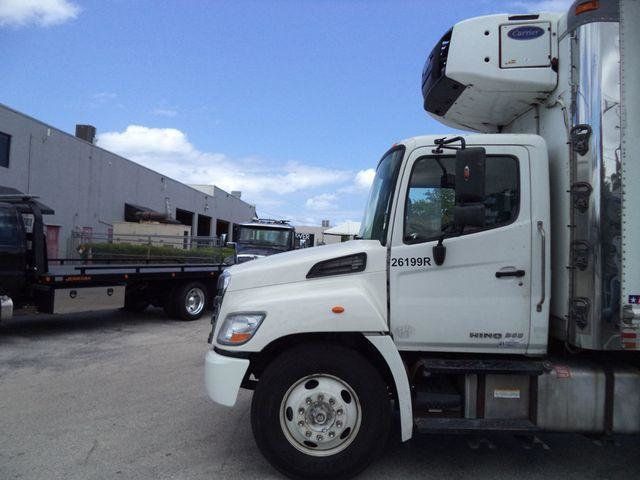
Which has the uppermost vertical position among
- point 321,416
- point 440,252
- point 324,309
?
point 440,252

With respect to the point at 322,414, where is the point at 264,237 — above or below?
above

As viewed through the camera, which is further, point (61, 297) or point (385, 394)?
point (61, 297)

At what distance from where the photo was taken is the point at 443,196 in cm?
376

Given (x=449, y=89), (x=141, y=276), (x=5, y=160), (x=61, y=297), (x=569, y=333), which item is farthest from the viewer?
(x=5, y=160)

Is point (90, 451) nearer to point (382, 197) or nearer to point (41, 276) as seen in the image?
point (382, 197)

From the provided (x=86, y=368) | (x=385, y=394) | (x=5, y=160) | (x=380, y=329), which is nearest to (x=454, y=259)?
(x=380, y=329)

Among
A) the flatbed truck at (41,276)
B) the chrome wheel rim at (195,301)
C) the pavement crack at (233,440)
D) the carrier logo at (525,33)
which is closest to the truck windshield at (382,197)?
the carrier logo at (525,33)

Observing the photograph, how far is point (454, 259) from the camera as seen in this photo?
367 cm

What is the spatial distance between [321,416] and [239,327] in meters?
0.86

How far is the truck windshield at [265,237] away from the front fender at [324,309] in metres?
12.5

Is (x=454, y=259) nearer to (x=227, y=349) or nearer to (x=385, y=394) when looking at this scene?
(x=385, y=394)

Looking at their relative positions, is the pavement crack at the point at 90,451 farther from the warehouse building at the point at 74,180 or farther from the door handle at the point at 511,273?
the warehouse building at the point at 74,180

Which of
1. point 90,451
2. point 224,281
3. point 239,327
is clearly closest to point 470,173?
point 239,327

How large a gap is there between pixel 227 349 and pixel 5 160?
67.4 ft
